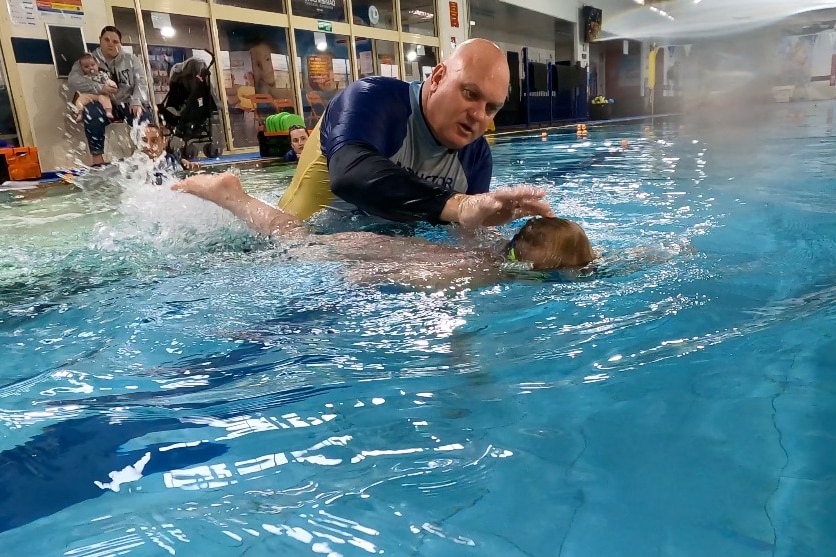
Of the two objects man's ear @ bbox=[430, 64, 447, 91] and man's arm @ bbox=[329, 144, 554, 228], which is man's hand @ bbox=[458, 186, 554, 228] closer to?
man's arm @ bbox=[329, 144, 554, 228]

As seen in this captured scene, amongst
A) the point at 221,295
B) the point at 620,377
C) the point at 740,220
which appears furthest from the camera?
the point at 740,220

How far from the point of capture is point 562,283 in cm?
206

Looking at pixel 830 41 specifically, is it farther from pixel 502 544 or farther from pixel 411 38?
pixel 502 544

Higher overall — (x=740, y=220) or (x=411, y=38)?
(x=411, y=38)

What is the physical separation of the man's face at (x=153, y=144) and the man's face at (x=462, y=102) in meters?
4.87

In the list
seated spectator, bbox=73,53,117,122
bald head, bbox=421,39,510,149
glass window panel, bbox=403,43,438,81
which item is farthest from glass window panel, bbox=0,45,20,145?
glass window panel, bbox=403,43,438,81

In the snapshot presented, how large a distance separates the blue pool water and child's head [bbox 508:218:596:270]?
0.13 meters

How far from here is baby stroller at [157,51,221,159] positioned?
26.3ft

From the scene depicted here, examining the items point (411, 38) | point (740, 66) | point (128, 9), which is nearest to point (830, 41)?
point (740, 66)

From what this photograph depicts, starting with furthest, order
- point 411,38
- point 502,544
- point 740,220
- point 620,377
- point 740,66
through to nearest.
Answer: point 740,66, point 411,38, point 740,220, point 620,377, point 502,544

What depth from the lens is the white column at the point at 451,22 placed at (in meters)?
14.6

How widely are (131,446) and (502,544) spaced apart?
2.39 ft

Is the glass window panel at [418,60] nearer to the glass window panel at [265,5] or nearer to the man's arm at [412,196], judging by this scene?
the glass window panel at [265,5]

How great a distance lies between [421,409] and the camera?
120 centimetres
